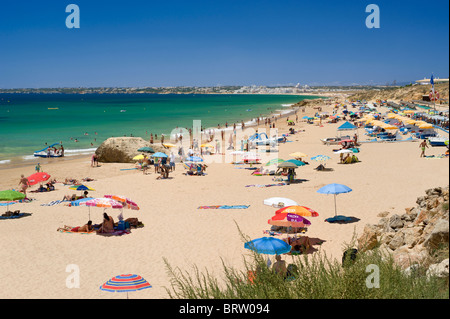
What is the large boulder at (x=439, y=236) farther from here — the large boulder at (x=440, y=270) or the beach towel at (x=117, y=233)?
the beach towel at (x=117, y=233)

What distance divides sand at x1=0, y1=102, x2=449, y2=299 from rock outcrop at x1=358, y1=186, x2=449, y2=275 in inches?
26.3

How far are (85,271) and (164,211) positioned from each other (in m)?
5.52

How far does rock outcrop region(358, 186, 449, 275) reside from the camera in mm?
6305

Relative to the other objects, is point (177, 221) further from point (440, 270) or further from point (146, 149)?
point (146, 149)

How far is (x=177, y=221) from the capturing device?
13.7 m

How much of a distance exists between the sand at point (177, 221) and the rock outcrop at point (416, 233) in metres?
0.67

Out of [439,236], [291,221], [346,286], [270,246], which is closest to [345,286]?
[346,286]

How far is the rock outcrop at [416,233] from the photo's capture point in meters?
6.30

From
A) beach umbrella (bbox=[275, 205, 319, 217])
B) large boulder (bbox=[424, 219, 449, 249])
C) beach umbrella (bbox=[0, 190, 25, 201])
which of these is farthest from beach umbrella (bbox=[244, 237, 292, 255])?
beach umbrella (bbox=[0, 190, 25, 201])

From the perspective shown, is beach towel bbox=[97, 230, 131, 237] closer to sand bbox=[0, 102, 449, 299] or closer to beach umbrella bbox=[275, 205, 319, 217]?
sand bbox=[0, 102, 449, 299]

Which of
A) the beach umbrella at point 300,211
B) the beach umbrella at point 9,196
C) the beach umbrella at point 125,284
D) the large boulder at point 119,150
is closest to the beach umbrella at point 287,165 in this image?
the beach umbrella at point 300,211
